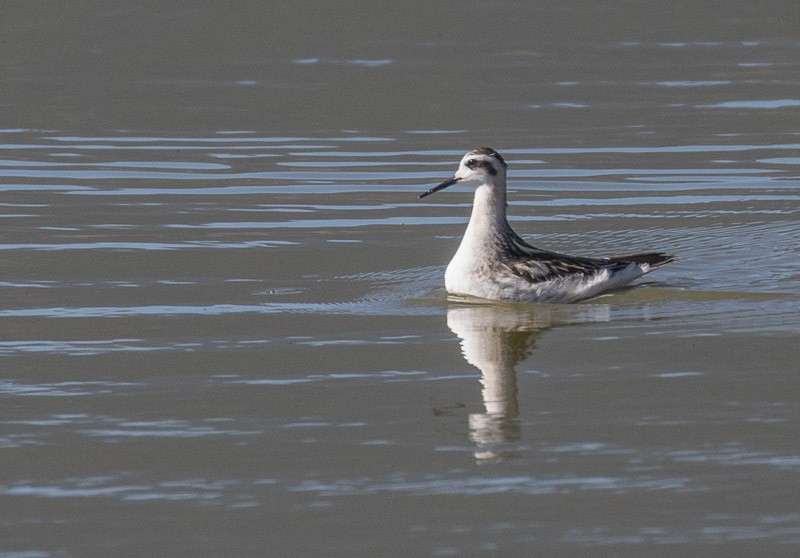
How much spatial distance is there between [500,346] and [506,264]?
6.61 feet

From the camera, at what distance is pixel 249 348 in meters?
11.7

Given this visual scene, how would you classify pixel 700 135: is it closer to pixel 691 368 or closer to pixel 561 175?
pixel 561 175

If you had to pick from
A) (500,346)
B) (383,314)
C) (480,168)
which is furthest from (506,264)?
(500,346)

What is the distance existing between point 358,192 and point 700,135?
5.82 metres

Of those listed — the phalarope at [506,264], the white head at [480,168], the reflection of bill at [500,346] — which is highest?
the white head at [480,168]

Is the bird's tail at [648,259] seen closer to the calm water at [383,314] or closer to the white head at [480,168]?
the calm water at [383,314]

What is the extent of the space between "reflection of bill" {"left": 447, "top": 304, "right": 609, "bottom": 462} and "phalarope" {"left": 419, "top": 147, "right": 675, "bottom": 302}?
0.16m

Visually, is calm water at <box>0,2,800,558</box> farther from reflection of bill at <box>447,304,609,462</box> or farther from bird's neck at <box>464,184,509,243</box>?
bird's neck at <box>464,184,509,243</box>

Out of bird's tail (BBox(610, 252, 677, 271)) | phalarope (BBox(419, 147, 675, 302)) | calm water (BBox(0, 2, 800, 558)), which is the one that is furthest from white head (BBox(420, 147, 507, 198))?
bird's tail (BBox(610, 252, 677, 271))

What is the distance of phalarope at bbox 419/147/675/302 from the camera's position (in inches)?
539

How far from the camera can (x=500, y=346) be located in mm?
12008

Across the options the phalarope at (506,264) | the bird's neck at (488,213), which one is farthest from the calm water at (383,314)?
the bird's neck at (488,213)

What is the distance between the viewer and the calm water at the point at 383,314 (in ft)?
26.8

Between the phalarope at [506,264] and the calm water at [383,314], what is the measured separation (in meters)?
0.21
